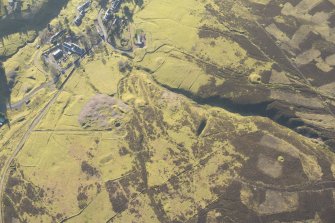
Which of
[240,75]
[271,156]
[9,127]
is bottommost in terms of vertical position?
[9,127]

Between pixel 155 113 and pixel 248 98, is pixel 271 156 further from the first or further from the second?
pixel 155 113

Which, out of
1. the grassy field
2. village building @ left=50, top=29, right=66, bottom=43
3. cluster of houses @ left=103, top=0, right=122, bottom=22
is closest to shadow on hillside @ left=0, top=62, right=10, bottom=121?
the grassy field

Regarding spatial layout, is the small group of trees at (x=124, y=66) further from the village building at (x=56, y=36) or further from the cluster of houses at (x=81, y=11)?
the village building at (x=56, y=36)

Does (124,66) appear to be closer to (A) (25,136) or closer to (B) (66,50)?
(B) (66,50)

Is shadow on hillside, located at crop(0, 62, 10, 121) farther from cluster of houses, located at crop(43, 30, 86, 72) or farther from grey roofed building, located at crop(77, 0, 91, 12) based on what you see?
grey roofed building, located at crop(77, 0, 91, 12)

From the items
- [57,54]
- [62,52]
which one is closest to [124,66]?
[62,52]

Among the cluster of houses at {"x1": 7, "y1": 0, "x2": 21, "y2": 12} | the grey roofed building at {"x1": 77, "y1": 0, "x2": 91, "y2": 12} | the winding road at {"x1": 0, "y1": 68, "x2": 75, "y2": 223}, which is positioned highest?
the grey roofed building at {"x1": 77, "y1": 0, "x2": 91, "y2": 12}

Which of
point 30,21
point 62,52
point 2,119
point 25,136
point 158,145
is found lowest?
point 25,136

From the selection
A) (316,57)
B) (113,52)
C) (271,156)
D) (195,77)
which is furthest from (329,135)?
(113,52)
